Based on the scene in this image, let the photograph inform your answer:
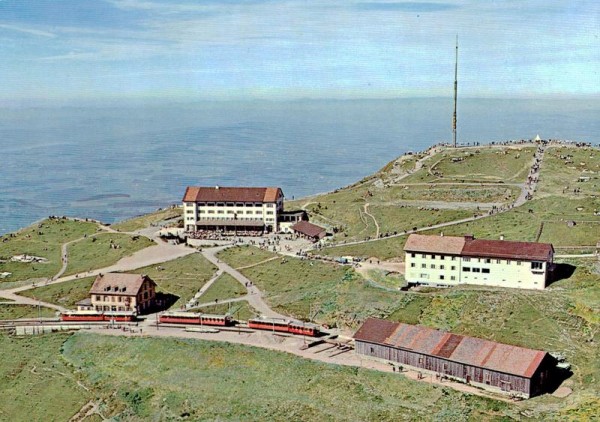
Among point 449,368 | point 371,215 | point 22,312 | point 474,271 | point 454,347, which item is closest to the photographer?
point 449,368

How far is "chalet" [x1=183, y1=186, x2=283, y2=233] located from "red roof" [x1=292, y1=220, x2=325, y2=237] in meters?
6.83

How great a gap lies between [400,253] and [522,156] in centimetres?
7616

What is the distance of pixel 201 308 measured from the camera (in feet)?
343

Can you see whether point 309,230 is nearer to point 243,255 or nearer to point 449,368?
point 243,255

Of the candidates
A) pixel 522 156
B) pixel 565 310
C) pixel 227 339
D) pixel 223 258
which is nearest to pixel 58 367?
pixel 227 339

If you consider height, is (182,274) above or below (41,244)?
below

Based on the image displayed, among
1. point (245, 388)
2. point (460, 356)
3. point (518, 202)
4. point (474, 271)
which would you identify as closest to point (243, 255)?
point (474, 271)

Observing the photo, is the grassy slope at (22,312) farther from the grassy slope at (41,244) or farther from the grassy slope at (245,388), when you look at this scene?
the grassy slope at (245,388)

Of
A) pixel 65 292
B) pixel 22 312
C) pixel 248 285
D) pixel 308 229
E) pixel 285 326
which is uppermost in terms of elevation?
pixel 308 229

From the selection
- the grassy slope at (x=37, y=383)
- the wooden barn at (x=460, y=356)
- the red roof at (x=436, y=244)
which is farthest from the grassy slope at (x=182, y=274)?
the wooden barn at (x=460, y=356)

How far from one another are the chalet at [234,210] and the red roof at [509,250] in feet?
184

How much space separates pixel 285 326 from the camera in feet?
298

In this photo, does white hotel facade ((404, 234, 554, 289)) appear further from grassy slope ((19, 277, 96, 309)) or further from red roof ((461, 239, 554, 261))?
grassy slope ((19, 277, 96, 309))

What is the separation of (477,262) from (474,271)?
145 cm
